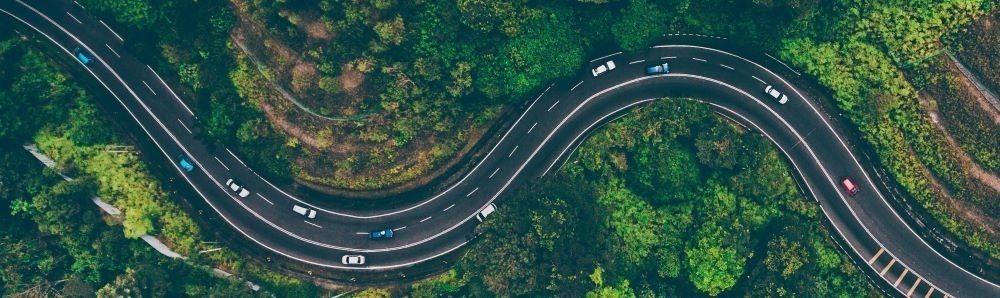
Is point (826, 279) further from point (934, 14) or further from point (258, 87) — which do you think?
point (258, 87)

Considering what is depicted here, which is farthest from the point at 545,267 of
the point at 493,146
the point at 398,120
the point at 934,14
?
the point at 934,14

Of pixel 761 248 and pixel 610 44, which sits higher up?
pixel 610 44

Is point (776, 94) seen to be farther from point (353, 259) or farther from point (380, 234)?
point (353, 259)

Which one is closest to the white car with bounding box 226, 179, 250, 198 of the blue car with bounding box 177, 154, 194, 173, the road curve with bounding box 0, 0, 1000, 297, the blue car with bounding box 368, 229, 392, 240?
the road curve with bounding box 0, 0, 1000, 297

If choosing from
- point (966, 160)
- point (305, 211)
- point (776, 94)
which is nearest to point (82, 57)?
point (305, 211)

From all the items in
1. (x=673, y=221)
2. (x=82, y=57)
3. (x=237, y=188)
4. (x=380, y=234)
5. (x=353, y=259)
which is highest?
(x=82, y=57)

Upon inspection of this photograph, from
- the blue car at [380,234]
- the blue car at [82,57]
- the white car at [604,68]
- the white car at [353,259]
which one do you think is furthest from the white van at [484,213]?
the blue car at [82,57]

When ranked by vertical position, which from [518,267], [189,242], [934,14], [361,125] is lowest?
[518,267]

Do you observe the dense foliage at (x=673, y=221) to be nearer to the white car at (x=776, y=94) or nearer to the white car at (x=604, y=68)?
the white car at (x=776, y=94)
